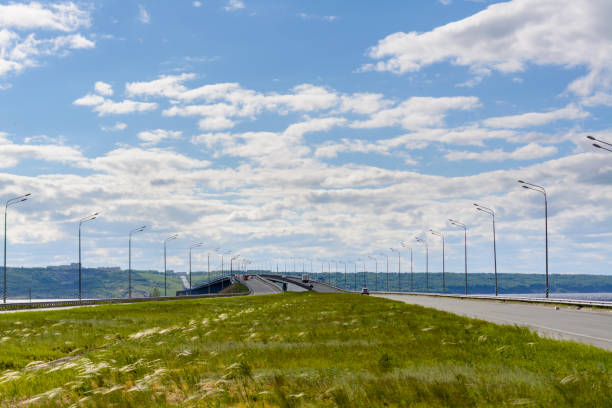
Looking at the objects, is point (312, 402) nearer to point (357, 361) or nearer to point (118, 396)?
point (118, 396)

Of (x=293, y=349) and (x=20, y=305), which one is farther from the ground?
(x=293, y=349)

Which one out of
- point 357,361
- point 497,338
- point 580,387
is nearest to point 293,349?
point 357,361

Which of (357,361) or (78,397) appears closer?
(78,397)

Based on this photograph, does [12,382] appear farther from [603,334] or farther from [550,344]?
[603,334]

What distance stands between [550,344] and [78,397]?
12433 millimetres

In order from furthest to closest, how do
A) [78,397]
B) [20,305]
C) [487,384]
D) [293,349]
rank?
[20,305]
[293,349]
[78,397]
[487,384]

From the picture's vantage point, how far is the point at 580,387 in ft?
32.1

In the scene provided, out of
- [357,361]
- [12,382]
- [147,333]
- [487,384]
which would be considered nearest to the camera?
[487,384]

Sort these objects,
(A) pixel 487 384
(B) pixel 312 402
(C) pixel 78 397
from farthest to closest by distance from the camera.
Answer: (C) pixel 78 397
(A) pixel 487 384
(B) pixel 312 402

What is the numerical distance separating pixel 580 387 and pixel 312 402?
13.4 ft

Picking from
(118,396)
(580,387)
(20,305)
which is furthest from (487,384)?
(20,305)

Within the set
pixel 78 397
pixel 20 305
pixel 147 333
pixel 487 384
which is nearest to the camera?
pixel 487 384

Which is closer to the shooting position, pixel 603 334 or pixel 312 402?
pixel 312 402

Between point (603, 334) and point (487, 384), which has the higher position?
point (487, 384)
